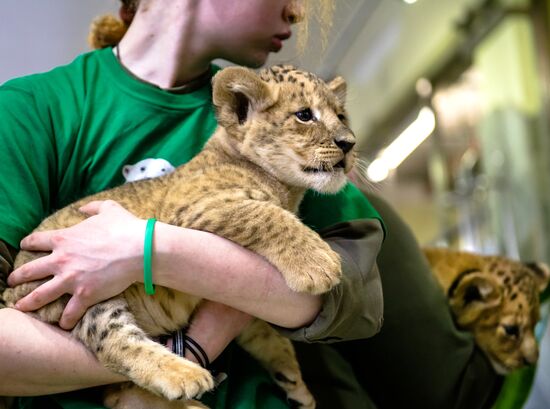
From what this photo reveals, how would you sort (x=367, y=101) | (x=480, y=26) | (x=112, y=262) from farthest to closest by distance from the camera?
(x=367, y=101)
(x=480, y=26)
(x=112, y=262)

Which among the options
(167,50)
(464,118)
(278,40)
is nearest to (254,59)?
(278,40)

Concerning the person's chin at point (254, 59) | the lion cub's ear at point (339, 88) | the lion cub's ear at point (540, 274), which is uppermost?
the lion cub's ear at point (339, 88)

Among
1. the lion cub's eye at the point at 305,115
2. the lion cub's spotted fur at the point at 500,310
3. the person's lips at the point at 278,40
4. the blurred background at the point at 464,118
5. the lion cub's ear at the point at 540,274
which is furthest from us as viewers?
the blurred background at the point at 464,118

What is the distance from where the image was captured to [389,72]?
4.94 meters

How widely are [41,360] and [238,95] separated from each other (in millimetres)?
563

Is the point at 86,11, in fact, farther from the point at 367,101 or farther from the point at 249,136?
the point at 367,101

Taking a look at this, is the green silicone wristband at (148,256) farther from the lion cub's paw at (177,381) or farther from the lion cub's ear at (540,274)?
the lion cub's ear at (540,274)

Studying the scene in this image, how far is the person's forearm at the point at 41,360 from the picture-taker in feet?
3.74

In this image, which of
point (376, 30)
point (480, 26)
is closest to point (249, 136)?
point (376, 30)

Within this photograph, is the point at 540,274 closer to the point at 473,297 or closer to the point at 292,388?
the point at 473,297

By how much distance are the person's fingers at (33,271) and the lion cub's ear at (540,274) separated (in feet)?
4.79

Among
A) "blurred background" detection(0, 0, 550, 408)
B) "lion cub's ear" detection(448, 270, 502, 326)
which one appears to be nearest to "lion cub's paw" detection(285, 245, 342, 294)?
"lion cub's ear" detection(448, 270, 502, 326)

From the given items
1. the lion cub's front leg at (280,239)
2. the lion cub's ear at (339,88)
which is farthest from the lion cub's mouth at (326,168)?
the lion cub's ear at (339,88)

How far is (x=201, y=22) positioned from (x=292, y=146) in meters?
0.41
